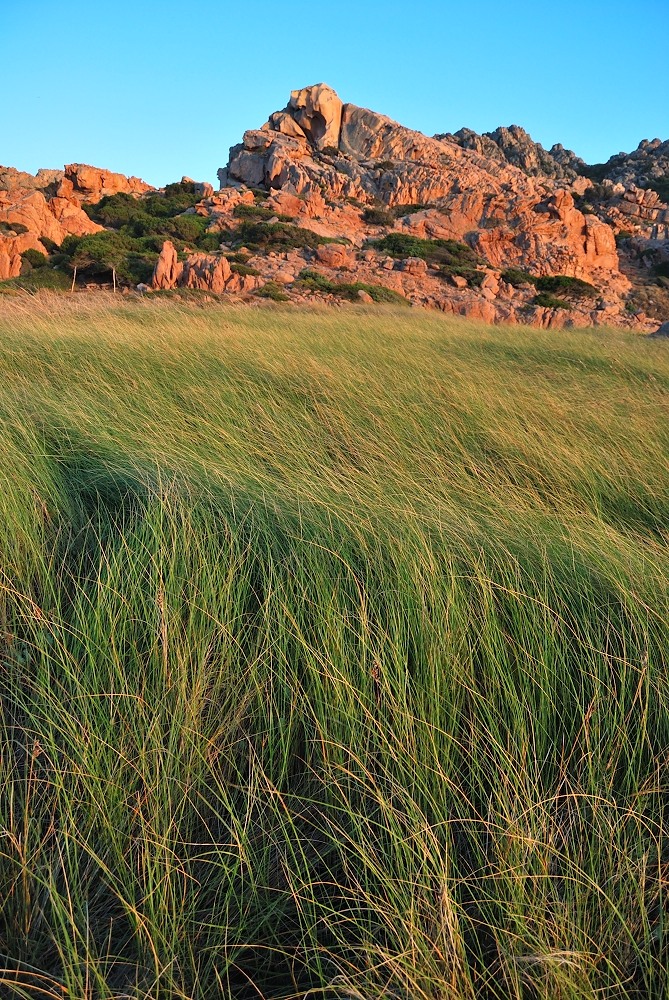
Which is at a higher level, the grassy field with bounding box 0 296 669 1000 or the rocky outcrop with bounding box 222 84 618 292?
the rocky outcrop with bounding box 222 84 618 292

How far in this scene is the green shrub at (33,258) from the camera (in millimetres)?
23475

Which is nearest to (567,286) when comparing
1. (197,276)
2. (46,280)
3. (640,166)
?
(197,276)

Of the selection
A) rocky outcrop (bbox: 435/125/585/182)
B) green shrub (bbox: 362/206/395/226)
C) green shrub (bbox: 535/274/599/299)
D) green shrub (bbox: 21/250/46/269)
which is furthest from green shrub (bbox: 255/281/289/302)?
rocky outcrop (bbox: 435/125/585/182)

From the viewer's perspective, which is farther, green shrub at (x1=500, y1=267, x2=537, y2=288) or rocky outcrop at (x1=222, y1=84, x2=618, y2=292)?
rocky outcrop at (x1=222, y1=84, x2=618, y2=292)

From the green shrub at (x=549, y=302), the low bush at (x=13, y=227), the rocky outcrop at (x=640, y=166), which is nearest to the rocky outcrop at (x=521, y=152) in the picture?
the rocky outcrop at (x=640, y=166)

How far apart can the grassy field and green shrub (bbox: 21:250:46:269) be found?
24.6 m

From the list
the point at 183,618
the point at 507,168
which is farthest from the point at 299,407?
the point at 507,168

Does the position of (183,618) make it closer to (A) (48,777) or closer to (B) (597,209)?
(A) (48,777)

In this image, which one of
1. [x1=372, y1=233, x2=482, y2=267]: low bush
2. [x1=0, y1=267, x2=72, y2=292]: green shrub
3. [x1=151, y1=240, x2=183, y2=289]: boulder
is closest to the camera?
[x1=151, y1=240, x2=183, y2=289]: boulder

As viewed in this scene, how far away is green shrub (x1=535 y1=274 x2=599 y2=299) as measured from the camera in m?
25.9

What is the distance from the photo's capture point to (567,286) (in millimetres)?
26016

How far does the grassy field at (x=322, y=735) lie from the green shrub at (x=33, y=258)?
80.9ft

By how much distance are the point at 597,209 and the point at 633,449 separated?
38.4 metres

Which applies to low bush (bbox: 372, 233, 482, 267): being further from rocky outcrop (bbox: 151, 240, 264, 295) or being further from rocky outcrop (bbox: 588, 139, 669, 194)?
rocky outcrop (bbox: 588, 139, 669, 194)
